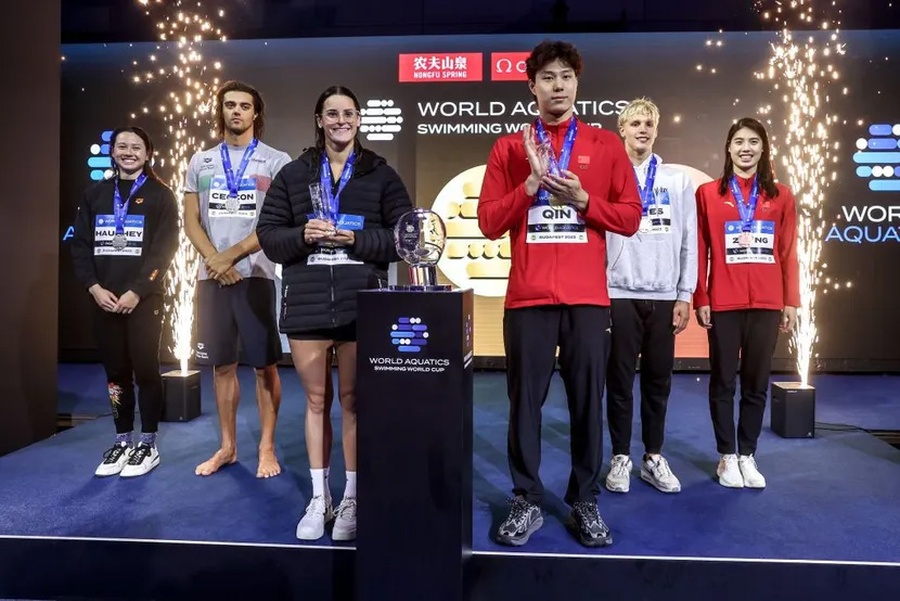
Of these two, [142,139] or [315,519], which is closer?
[315,519]

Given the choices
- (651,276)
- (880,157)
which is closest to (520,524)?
(651,276)

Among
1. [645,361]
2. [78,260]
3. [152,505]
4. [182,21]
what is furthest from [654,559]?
[182,21]

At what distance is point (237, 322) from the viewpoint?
→ 280 centimetres

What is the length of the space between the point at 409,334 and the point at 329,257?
0.56 metres

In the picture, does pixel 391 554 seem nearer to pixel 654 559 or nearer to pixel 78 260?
pixel 654 559

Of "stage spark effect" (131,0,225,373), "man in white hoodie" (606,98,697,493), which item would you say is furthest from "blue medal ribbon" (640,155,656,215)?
"stage spark effect" (131,0,225,373)

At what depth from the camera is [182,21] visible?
5.41 metres

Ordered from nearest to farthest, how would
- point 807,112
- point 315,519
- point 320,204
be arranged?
point 320,204 → point 315,519 → point 807,112

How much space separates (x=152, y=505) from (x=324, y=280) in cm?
115

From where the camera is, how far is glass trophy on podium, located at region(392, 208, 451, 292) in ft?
5.99

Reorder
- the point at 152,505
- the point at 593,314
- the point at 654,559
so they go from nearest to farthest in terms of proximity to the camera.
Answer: the point at 654,559, the point at 593,314, the point at 152,505

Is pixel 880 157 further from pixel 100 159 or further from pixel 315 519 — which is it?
pixel 100 159

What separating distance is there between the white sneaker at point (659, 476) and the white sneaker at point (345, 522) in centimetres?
129

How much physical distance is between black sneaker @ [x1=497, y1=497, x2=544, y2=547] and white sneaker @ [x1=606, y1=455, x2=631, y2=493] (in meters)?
0.63
